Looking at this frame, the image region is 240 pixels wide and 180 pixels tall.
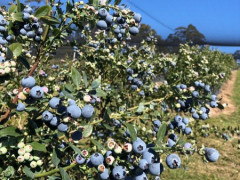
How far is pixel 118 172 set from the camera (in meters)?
0.98

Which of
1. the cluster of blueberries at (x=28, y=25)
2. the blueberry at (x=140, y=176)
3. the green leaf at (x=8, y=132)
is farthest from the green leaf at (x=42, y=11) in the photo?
the blueberry at (x=140, y=176)

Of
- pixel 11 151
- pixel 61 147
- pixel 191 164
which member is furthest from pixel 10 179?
pixel 191 164

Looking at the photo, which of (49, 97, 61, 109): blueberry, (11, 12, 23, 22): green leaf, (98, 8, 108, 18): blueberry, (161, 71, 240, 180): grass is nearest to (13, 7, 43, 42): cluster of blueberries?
(11, 12, 23, 22): green leaf

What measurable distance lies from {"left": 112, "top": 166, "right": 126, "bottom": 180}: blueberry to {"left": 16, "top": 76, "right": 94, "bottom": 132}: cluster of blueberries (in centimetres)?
24

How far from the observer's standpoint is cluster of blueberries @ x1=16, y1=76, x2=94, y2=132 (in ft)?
2.96

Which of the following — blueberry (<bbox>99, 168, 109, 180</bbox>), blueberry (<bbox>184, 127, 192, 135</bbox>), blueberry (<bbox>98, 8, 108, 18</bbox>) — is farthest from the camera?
blueberry (<bbox>184, 127, 192, 135</bbox>)

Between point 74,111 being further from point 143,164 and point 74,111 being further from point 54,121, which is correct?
point 143,164

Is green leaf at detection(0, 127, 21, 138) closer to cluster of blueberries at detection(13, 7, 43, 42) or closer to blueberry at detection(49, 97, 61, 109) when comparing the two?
blueberry at detection(49, 97, 61, 109)

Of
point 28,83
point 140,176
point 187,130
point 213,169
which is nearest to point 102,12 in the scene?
point 28,83

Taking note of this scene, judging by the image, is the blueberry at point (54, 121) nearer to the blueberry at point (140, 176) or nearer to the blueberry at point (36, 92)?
the blueberry at point (36, 92)

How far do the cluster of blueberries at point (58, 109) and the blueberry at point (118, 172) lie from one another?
0.24m

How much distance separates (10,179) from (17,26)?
786mm

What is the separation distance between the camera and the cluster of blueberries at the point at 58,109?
35.5 inches

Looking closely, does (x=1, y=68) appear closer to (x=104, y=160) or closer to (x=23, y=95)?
(x=23, y=95)
